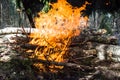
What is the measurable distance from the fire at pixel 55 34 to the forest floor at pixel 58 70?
0.41 m

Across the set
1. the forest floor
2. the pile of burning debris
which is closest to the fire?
the pile of burning debris

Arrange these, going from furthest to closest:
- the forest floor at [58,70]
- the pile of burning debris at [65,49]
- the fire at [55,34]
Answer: the fire at [55,34] < the pile of burning debris at [65,49] < the forest floor at [58,70]

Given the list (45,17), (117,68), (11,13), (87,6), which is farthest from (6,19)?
(117,68)

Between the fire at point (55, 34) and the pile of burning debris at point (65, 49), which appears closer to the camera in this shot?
the pile of burning debris at point (65, 49)

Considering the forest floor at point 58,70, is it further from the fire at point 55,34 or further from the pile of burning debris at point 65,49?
the fire at point 55,34

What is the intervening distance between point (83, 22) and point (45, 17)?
7.37 feet

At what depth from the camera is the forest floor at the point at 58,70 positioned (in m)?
9.71

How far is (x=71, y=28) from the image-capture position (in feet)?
39.0

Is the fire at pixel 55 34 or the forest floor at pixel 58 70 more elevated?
the fire at pixel 55 34

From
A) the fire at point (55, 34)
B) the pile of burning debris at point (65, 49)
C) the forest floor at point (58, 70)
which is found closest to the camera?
the forest floor at point (58, 70)

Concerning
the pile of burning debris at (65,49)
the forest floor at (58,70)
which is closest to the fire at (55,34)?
the pile of burning debris at (65,49)

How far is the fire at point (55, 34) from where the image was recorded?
10.8m

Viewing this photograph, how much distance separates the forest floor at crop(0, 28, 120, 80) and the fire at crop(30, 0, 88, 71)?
412mm

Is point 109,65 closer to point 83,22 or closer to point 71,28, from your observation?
point 71,28
